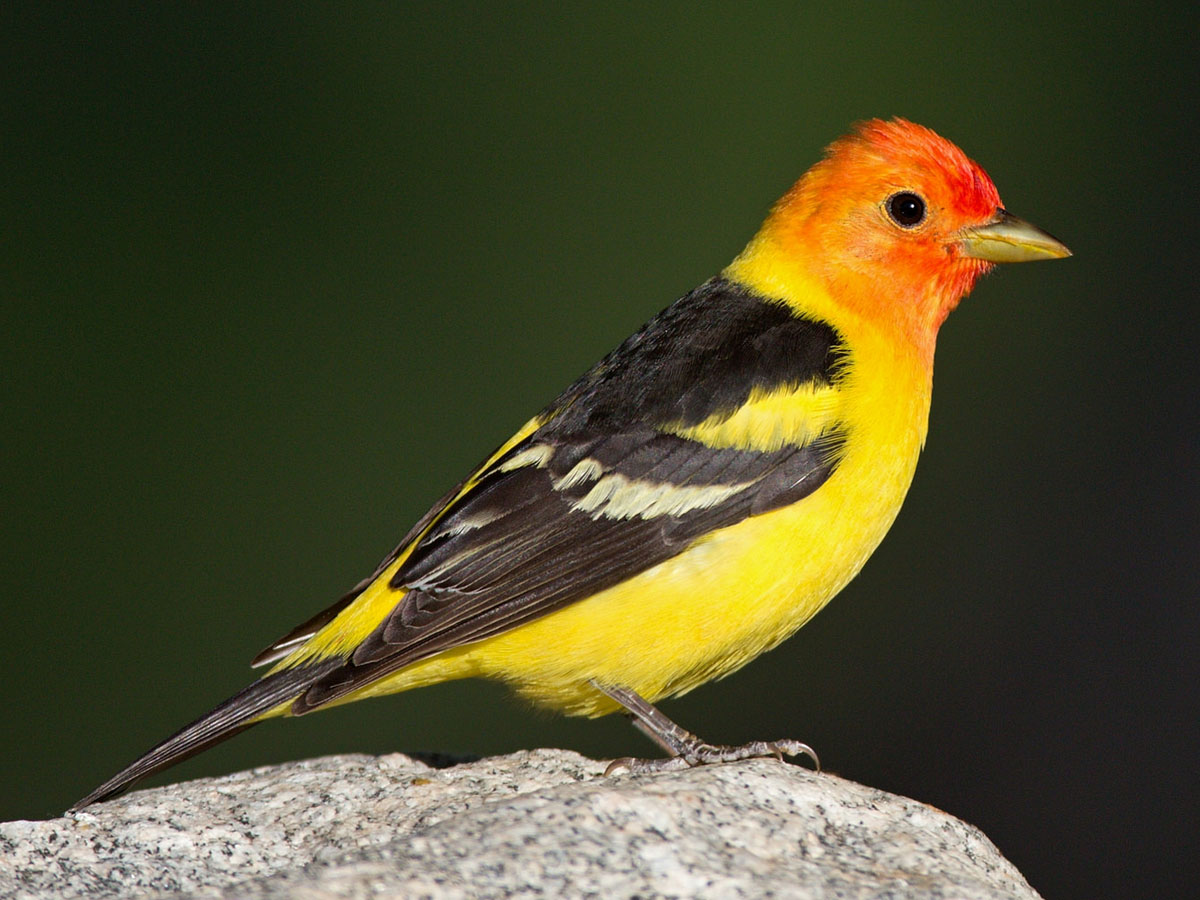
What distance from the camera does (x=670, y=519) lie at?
351 cm

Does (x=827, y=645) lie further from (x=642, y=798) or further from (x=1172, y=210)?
(x=642, y=798)

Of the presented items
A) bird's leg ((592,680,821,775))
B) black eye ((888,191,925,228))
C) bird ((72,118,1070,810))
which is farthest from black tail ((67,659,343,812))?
black eye ((888,191,925,228))

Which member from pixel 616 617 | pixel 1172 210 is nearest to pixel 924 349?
pixel 616 617

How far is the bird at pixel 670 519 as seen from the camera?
3.43 m

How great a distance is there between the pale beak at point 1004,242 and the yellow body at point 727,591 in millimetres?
561

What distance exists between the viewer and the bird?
343 cm

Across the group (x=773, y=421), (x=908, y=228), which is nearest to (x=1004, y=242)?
(x=908, y=228)

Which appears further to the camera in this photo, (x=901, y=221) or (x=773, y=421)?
(x=901, y=221)

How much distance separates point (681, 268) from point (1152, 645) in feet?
10.2

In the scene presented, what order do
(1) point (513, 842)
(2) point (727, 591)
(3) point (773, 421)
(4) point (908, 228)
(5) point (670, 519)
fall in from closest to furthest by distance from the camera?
(1) point (513, 842)
(2) point (727, 591)
(5) point (670, 519)
(3) point (773, 421)
(4) point (908, 228)

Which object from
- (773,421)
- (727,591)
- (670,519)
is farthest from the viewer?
(773,421)

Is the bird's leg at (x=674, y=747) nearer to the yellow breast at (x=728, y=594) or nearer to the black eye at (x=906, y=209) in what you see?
the yellow breast at (x=728, y=594)

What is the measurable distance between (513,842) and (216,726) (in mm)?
1240

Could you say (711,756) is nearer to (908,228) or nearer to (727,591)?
(727,591)
